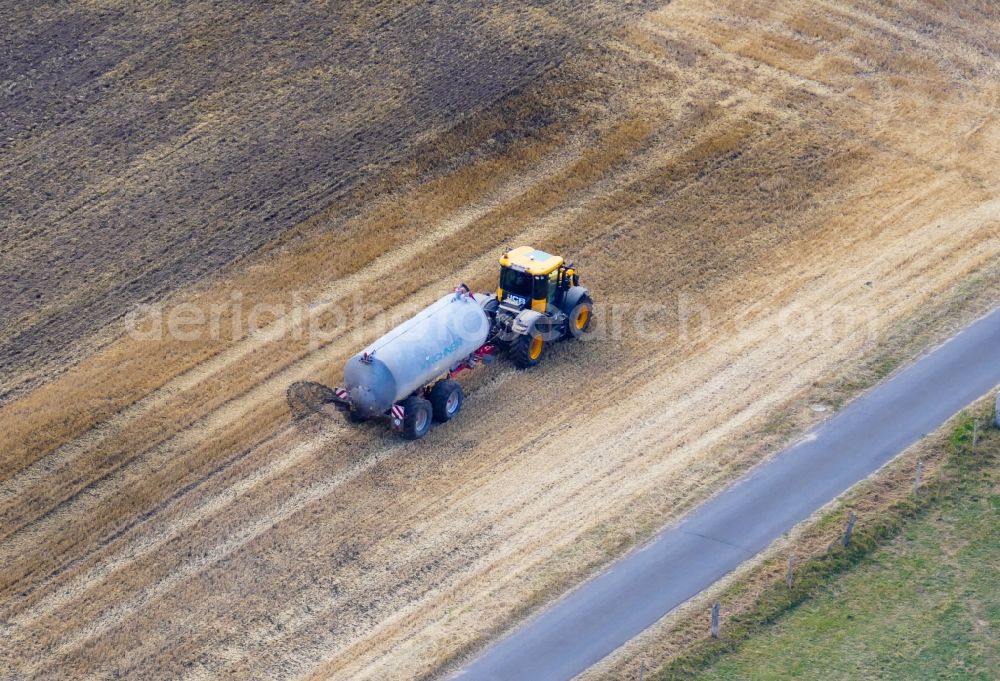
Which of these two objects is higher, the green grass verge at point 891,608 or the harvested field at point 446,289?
the harvested field at point 446,289

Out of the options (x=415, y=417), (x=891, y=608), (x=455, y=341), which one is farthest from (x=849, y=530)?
(x=415, y=417)

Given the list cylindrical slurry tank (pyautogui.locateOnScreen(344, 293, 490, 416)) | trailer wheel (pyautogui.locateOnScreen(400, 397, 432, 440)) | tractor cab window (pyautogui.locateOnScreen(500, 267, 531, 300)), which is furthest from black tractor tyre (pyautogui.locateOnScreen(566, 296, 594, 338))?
trailer wheel (pyautogui.locateOnScreen(400, 397, 432, 440))

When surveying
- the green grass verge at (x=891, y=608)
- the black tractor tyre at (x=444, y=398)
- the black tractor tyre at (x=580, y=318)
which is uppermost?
the black tractor tyre at (x=444, y=398)

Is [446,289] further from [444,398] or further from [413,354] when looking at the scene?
[413,354]

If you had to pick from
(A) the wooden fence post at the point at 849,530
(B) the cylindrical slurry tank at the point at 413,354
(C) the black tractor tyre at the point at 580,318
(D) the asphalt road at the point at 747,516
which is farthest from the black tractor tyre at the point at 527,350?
(A) the wooden fence post at the point at 849,530

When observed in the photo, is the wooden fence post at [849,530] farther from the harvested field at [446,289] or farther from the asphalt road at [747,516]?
the harvested field at [446,289]

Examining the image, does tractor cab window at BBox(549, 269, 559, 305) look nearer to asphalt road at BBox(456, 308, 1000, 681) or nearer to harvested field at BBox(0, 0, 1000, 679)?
harvested field at BBox(0, 0, 1000, 679)
